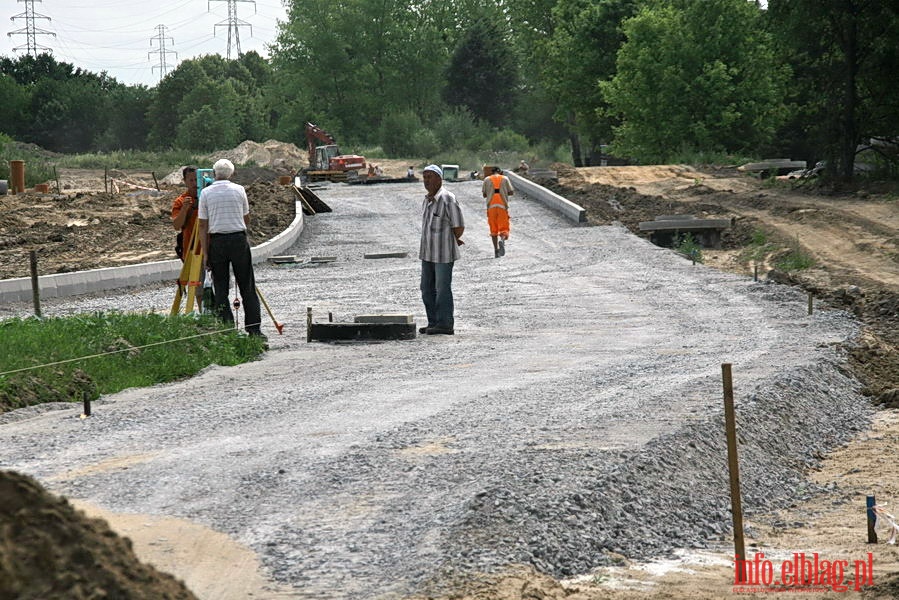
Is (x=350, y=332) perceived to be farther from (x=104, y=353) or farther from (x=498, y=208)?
(x=498, y=208)

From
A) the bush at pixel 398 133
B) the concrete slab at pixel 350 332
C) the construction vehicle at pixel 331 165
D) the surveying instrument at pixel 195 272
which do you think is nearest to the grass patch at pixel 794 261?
the concrete slab at pixel 350 332

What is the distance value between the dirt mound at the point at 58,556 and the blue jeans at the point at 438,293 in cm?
953

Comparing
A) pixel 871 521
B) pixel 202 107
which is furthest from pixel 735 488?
pixel 202 107

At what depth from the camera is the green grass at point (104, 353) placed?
370 inches

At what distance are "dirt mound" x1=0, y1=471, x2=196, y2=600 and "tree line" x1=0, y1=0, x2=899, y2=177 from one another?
101ft

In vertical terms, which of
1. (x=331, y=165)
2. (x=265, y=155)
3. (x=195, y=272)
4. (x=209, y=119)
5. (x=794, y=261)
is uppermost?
(x=209, y=119)

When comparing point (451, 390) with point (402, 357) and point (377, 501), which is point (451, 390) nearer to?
point (402, 357)

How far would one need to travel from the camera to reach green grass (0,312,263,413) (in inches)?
370

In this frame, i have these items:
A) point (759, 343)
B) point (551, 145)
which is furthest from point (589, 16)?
point (759, 343)

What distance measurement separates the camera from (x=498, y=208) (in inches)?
952

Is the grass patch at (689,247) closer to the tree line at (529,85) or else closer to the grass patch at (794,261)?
the grass patch at (794,261)

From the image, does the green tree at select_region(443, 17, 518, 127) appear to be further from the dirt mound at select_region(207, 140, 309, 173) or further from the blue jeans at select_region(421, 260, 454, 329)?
the blue jeans at select_region(421, 260, 454, 329)

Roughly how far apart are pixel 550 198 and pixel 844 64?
8.90 m

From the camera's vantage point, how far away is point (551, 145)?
276 ft
